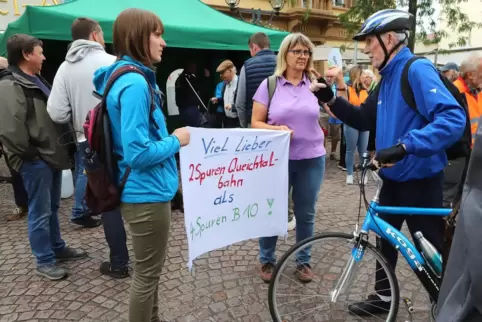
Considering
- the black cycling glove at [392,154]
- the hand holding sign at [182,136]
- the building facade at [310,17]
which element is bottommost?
the black cycling glove at [392,154]

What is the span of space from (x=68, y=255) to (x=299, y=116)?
7.84ft

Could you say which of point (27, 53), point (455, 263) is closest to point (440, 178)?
point (455, 263)

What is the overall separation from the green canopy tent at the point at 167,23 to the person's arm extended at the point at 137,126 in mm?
4215

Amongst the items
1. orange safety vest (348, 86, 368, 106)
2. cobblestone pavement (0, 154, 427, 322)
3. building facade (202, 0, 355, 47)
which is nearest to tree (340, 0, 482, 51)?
building facade (202, 0, 355, 47)

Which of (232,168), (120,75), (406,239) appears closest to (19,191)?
(232,168)

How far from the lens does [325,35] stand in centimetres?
1856

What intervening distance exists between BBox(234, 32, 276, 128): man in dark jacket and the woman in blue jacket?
2.09 m

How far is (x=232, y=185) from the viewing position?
8.37ft

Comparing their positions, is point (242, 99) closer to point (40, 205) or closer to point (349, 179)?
point (40, 205)

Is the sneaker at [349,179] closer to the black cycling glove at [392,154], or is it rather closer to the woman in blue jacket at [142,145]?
the black cycling glove at [392,154]

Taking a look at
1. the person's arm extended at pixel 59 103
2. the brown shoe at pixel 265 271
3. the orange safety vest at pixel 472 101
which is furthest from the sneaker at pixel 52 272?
the orange safety vest at pixel 472 101

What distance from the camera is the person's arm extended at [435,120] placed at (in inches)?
75.1

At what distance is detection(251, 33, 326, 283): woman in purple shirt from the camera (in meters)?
2.75

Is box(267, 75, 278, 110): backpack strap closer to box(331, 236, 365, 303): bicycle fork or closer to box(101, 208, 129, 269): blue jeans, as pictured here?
box(331, 236, 365, 303): bicycle fork
